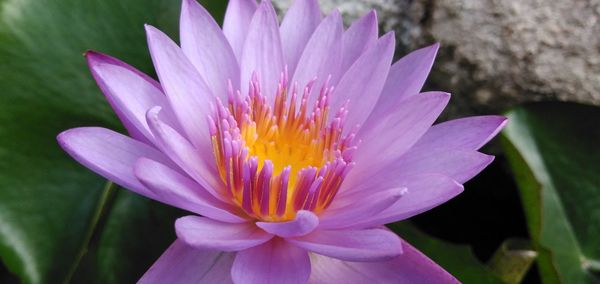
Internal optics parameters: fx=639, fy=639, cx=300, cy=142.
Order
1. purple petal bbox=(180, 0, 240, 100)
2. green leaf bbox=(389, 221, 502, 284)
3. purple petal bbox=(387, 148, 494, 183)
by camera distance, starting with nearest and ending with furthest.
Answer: purple petal bbox=(387, 148, 494, 183)
purple petal bbox=(180, 0, 240, 100)
green leaf bbox=(389, 221, 502, 284)

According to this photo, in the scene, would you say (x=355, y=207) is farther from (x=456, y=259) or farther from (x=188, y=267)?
(x=456, y=259)

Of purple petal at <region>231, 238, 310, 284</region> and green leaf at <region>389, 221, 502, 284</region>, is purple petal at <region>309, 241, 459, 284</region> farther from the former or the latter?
green leaf at <region>389, 221, 502, 284</region>

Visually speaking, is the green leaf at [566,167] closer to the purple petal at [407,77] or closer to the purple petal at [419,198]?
the purple petal at [407,77]

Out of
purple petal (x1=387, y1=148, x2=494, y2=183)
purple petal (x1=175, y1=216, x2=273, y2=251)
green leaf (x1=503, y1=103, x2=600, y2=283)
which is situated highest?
purple petal (x1=387, y1=148, x2=494, y2=183)

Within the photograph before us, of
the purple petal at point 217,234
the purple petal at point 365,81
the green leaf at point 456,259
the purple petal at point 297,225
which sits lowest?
the green leaf at point 456,259

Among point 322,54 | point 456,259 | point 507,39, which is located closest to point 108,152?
point 322,54

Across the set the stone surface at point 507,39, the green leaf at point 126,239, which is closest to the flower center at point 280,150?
the green leaf at point 126,239

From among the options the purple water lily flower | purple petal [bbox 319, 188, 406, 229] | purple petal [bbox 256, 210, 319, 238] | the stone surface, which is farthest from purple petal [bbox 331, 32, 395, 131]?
the stone surface
